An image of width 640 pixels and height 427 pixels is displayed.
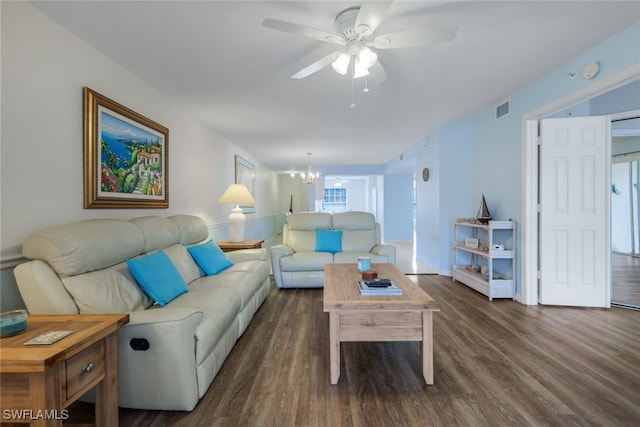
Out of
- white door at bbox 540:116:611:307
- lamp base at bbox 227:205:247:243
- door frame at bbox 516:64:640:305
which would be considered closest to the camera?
white door at bbox 540:116:611:307

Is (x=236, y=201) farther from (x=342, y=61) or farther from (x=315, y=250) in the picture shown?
(x=342, y=61)

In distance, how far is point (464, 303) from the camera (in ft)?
10.7

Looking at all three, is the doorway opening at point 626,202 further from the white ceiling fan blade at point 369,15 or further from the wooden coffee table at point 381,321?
the white ceiling fan blade at point 369,15

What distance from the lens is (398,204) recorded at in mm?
8586

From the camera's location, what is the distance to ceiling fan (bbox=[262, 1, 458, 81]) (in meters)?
1.51

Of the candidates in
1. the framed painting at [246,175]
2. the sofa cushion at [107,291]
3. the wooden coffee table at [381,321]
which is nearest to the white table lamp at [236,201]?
the framed painting at [246,175]

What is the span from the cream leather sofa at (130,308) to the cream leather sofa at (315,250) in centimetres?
174

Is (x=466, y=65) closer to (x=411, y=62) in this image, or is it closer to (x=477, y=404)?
(x=411, y=62)

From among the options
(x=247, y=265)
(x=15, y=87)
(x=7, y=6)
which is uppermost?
(x=7, y=6)

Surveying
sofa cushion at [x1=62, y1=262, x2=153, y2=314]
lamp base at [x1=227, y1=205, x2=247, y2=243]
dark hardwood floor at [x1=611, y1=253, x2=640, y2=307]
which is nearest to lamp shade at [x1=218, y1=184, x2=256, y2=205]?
lamp base at [x1=227, y1=205, x2=247, y2=243]

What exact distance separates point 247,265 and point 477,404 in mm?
2359

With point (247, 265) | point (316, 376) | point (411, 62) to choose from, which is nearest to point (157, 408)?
point (316, 376)

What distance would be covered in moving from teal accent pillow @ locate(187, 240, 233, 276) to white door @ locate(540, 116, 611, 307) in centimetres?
361

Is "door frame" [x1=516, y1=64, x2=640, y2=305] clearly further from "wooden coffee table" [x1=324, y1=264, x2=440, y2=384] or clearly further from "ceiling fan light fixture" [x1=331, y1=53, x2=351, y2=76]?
"ceiling fan light fixture" [x1=331, y1=53, x2=351, y2=76]
